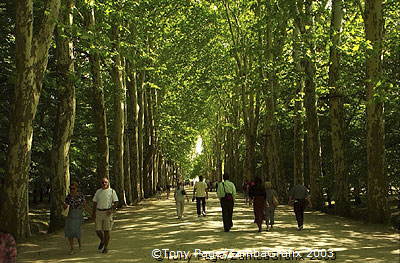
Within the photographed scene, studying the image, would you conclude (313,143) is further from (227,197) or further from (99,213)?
(99,213)

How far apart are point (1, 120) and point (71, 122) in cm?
428

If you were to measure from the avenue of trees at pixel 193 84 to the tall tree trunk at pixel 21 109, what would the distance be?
0.03 meters

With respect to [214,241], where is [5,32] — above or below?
above

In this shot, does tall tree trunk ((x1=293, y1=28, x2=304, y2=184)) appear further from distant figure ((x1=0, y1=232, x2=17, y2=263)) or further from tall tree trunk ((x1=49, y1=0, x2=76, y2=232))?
distant figure ((x1=0, y1=232, x2=17, y2=263))

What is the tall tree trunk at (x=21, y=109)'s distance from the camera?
12961 millimetres

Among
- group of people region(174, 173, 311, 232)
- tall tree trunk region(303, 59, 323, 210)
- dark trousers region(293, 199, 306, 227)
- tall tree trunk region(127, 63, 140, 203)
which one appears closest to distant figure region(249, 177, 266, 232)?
group of people region(174, 173, 311, 232)

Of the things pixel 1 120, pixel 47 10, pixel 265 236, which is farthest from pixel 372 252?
pixel 1 120

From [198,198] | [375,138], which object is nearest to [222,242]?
[375,138]

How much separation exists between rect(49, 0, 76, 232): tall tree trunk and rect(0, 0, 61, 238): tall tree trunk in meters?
3.68

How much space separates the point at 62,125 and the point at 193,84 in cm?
2833

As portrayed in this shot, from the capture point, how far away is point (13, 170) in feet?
42.6

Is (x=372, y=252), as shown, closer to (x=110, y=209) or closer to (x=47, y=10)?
(x=110, y=209)

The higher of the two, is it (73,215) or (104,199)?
(104,199)

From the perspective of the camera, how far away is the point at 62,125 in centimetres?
1733
